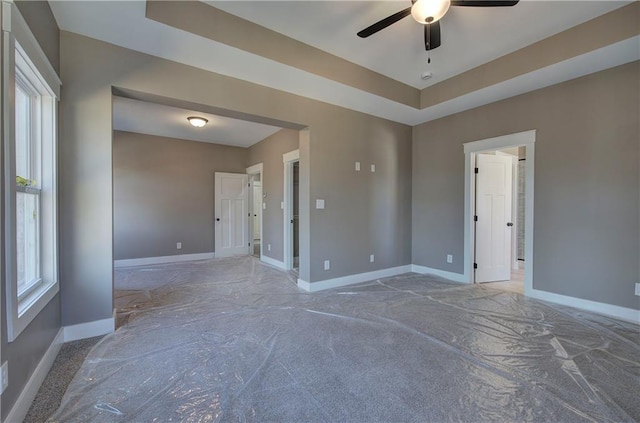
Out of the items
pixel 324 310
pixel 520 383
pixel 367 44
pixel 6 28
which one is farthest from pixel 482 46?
pixel 6 28

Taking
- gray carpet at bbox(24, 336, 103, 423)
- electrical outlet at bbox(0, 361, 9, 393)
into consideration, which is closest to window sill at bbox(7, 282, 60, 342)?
electrical outlet at bbox(0, 361, 9, 393)

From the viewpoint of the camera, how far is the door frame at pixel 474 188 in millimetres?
3461

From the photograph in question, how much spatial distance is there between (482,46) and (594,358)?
3041 mm

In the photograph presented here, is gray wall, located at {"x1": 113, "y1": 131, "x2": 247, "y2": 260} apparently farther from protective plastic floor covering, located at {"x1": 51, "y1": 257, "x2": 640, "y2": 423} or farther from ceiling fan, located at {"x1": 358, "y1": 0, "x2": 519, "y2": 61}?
ceiling fan, located at {"x1": 358, "y1": 0, "x2": 519, "y2": 61}

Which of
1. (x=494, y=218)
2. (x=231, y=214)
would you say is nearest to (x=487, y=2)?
(x=494, y=218)

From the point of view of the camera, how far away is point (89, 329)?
7.96ft

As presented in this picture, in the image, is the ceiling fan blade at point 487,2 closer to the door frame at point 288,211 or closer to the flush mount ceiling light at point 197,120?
the door frame at point 288,211

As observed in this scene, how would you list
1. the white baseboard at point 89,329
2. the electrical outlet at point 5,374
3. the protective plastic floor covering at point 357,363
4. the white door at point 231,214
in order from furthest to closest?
the white door at point 231,214 < the white baseboard at point 89,329 < the protective plastic floor covering at point 357,363 < the electrical outlet at point 5,374

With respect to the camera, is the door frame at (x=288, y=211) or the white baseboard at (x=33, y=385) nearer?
the white baseboard at (x=33, y=385)

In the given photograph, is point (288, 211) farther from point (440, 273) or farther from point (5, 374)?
point (5, 374)

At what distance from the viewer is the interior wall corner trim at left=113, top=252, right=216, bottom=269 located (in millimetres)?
5363

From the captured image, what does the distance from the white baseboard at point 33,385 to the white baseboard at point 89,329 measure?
134 millimetres

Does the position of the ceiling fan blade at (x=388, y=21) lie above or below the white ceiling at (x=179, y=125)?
below

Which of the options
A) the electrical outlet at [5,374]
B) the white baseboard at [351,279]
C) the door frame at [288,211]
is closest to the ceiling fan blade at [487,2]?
the white baseboard at [351,279]
